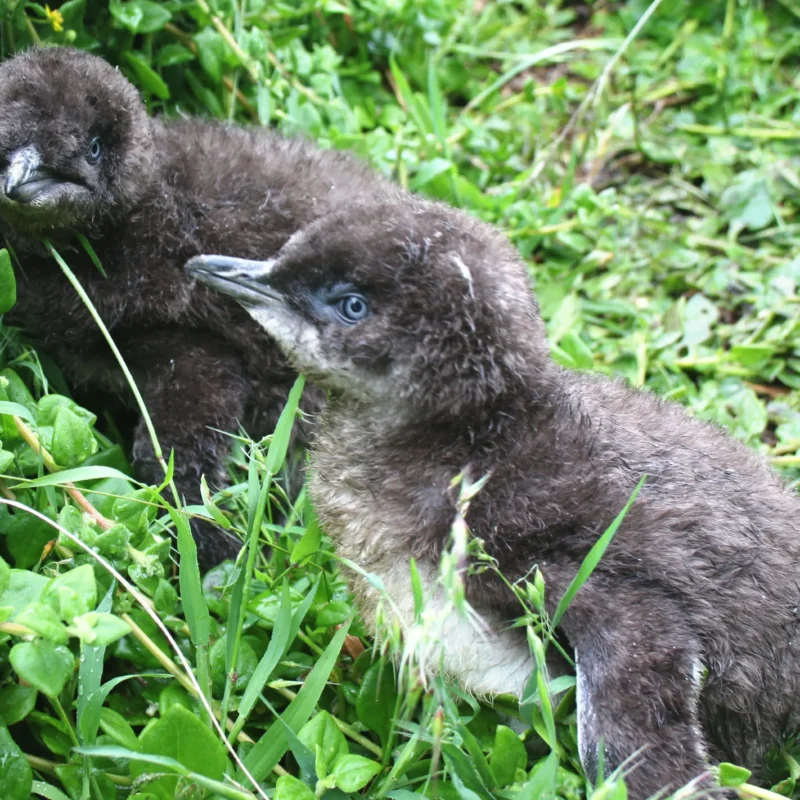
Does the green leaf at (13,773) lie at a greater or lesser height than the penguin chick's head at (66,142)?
lesser

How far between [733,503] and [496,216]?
87.7 inches

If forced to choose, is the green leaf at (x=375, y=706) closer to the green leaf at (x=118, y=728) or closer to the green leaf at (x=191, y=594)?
the green leaf at (x=191, y=594)

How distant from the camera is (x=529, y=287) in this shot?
2.95 meters

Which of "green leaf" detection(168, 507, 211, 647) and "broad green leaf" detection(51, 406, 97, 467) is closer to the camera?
"green leaf" detection(168, 507, 211, 647)

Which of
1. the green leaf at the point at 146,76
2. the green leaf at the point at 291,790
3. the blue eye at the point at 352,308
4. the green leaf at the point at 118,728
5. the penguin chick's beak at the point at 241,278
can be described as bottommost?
the green leaf at the point at 118,728

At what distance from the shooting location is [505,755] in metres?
2.72

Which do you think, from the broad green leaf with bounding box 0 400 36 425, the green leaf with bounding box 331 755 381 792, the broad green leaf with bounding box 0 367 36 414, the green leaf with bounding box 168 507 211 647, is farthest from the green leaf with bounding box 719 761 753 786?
the broad green leaf with bounding box 0 367 36 414

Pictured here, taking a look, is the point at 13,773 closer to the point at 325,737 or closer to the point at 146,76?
the point at 325,737

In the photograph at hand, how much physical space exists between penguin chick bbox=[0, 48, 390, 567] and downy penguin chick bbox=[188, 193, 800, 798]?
0.75 meters

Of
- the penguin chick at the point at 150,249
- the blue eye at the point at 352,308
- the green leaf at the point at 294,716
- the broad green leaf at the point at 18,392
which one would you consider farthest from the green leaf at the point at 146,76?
the green leaf at the point at 294,716

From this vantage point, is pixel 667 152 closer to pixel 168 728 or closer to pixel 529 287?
pixel 529 287

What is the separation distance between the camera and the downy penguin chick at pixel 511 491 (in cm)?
266

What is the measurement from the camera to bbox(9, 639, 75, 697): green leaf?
2.22 metres

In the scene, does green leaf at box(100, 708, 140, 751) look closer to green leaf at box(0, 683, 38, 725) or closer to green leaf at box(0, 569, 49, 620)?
green leaf at box(0, 683, 38, 725)
